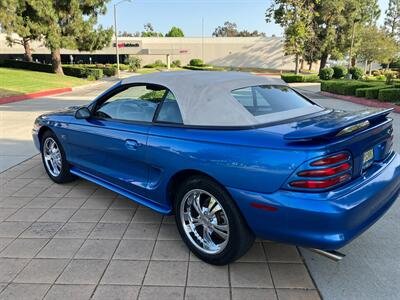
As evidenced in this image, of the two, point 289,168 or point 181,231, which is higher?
point 289,168

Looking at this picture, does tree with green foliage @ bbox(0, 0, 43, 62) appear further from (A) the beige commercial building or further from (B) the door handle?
(A) the beige commercial building

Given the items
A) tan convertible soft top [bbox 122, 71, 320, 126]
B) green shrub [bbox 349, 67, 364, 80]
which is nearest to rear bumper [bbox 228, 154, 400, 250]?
tan convertible soft top [bbox 122, 71, 320, 126]

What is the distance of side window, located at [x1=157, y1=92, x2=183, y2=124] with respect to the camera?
3.20m

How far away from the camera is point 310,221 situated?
2355mm

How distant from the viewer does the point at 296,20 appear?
128 feet

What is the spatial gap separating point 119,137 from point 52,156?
6.36 ft

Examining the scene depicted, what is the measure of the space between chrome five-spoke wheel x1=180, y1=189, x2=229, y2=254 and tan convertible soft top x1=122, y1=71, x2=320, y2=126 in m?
0.62

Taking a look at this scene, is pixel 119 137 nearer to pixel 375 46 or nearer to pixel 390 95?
pixel 390 95

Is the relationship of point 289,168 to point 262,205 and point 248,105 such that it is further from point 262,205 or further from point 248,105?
point 248,105

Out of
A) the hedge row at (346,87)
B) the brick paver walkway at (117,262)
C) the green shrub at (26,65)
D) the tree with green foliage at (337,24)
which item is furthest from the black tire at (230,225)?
→ the tree with green foliage at (337,24)

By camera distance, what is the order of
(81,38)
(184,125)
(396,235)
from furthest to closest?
1. (81,38)
2. (396,235)
3. (184,125)

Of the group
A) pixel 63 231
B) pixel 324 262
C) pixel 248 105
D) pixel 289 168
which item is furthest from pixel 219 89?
pixel 63 231

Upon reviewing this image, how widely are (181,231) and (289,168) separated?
1304 millimetres

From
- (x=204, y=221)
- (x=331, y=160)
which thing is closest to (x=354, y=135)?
(x=331, y=160)
